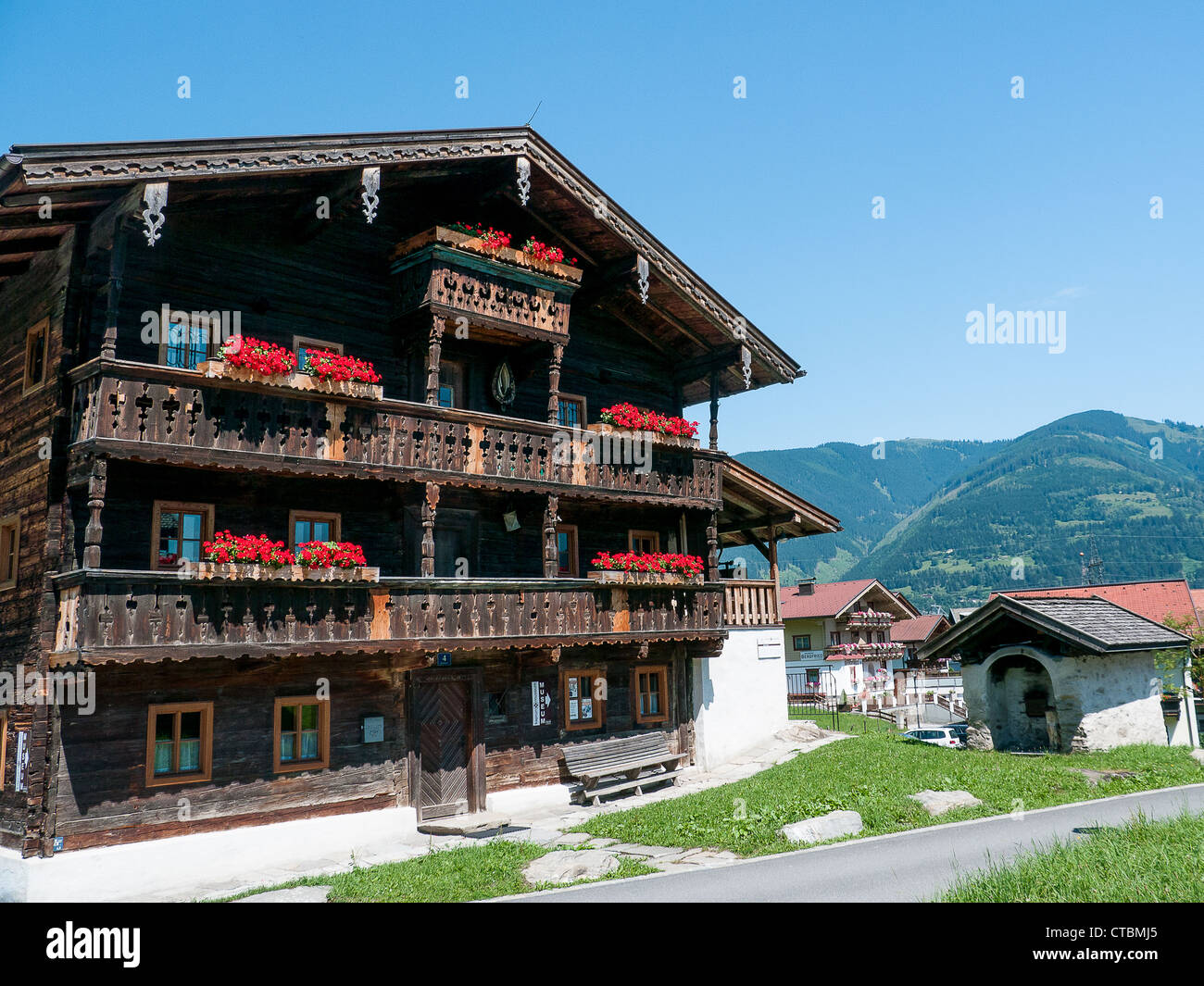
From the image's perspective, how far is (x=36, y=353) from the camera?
18.1 m

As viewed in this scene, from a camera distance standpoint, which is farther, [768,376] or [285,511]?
[768,376]

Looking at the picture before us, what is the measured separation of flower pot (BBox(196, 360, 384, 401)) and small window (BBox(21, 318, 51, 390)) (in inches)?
123

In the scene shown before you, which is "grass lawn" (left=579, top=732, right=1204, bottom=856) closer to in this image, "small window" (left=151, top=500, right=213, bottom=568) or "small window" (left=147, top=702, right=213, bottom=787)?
"small window" (left=147, top=702, right=213, bottom=787)

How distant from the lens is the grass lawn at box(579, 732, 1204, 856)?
53.6 ft

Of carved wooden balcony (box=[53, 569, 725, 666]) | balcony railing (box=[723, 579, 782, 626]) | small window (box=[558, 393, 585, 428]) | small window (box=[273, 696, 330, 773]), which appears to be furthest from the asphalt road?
small window (box=[558, 393, 585, 428])

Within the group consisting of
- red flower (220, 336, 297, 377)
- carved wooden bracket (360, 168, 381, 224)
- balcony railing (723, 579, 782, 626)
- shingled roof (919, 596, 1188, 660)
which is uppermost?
carved wooden bracket (360, 168, 381, 224)

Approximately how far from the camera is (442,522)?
21734mm

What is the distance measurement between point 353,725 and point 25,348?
933cm

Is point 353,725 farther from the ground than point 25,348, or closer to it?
closer to it

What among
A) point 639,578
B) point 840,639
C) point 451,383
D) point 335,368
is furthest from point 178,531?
point 840,639
